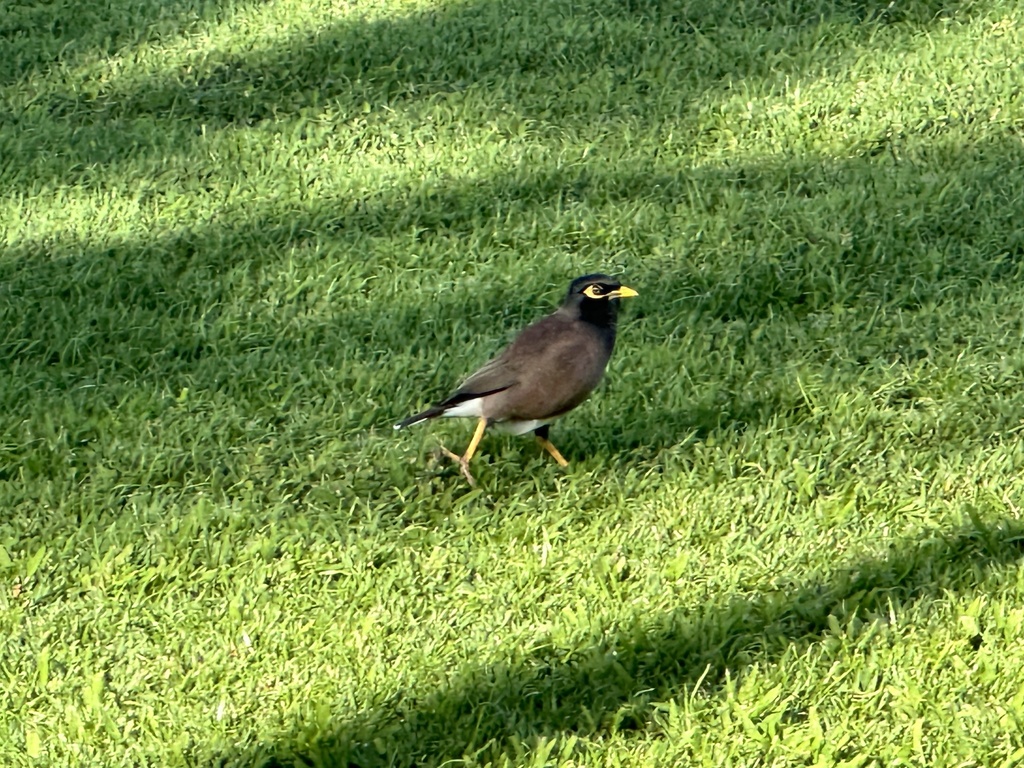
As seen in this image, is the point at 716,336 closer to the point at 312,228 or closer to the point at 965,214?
the point at 965,214

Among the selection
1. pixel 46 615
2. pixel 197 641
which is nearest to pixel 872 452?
pixel 197 641

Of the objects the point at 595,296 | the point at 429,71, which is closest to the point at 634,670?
the point at 595,296

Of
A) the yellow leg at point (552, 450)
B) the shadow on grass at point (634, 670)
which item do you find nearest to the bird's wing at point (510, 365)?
the yellow leg at point (552, 450)

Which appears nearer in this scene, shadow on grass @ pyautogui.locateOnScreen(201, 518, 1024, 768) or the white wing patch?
shadow on grass @ pyautogui.locateOnScreen(201, 518, 1024, 768)

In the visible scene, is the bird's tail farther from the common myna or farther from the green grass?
the green grass

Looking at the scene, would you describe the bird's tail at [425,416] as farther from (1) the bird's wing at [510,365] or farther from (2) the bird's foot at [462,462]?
(2) the bird's foot at [462,462]

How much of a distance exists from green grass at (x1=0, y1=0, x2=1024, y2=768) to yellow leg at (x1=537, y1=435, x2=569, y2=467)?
9 cm

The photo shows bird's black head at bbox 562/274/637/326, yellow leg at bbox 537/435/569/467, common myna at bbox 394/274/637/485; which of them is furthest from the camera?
bird's black head at bbox 562/274/637/326

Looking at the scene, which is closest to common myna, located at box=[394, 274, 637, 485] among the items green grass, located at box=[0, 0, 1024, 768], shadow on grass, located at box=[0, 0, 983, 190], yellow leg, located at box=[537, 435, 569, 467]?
yellow leg, located at box=[537, 435, 569, 467]

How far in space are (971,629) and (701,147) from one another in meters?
4.06

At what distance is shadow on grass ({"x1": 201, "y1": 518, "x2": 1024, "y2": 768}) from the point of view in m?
4.04

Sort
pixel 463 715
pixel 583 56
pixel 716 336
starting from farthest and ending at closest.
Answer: pixel 583 56, pixel 716 336, pixel 463 715

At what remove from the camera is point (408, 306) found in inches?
261

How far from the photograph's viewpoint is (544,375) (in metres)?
5.22
